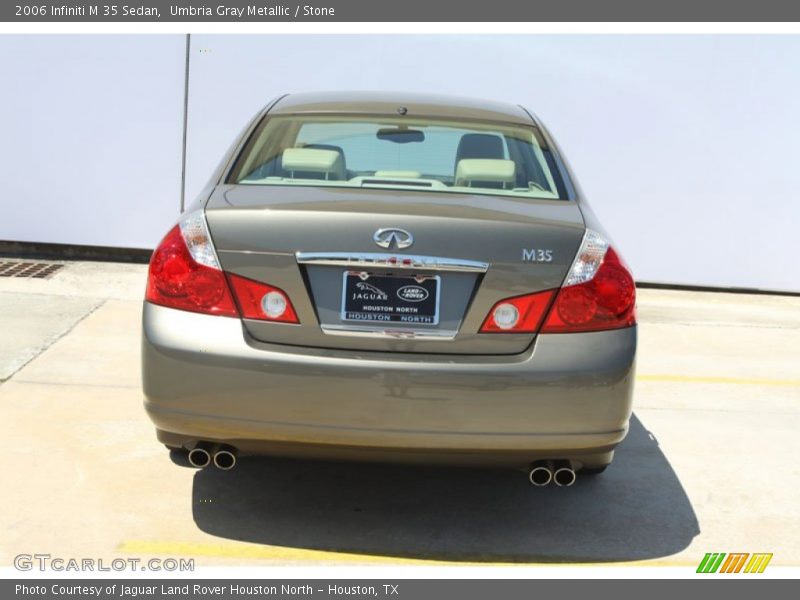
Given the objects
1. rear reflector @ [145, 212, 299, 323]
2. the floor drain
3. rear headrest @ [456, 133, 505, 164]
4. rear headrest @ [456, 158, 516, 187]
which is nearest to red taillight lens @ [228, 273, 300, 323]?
rear reflector @ [145, 212, 299, 323]

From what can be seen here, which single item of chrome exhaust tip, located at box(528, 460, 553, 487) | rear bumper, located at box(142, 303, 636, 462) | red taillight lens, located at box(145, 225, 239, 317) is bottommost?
chrome exhaust tip, located at box(528, 460, 553, 487)

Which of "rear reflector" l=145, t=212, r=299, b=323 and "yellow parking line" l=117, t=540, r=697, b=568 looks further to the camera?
"yellow parking line" l=117, t=540, r=697, b=568

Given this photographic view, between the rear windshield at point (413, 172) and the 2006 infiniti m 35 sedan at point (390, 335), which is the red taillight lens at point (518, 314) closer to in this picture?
the 2006 infiniti m 35 sedan at point (390, 335)

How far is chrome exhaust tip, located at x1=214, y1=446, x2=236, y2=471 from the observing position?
398 cm

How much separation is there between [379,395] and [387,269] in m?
0.41

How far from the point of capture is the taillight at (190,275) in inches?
151

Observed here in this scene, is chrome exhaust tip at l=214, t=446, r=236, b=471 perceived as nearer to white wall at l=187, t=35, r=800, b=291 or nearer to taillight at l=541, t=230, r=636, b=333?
taillight at l=541, t=230, r=636, b=333

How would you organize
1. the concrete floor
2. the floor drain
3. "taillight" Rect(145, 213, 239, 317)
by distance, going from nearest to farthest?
1. "taillight" Rect(145, 213, 239, 317)
2. the concrete floor
3. the floor drain

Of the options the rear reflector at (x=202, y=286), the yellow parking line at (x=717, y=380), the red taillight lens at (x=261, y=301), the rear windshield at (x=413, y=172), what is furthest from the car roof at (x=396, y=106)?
the yellow parking line at (x=717, y=380)

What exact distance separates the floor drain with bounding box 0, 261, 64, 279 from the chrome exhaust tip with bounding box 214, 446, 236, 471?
18.4 feet

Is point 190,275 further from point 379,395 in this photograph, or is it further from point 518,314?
point 518,314
